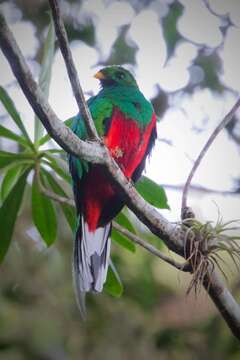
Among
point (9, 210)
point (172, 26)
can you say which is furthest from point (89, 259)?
point (172, 26)

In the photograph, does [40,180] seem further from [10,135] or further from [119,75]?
[119,75]

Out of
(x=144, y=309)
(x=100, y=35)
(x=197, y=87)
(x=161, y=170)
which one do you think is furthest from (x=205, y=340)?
(x=100, y=35)

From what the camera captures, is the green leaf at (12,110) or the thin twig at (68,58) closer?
the thin twig at (68,58)

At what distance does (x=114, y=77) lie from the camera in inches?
44.4

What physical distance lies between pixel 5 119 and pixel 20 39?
22 cm

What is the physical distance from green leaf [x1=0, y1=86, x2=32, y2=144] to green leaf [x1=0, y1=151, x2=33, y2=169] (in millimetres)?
31

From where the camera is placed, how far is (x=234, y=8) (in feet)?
4.32

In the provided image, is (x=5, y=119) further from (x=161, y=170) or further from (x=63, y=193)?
(x=161, y=170)

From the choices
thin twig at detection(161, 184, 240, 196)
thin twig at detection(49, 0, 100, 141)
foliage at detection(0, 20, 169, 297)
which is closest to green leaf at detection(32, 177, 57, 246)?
foliage at detection(0, 20, 169, 297)

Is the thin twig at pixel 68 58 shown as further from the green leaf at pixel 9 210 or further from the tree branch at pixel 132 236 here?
the green leaf at pixel 9 210

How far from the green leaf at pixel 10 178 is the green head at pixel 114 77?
0.79ft

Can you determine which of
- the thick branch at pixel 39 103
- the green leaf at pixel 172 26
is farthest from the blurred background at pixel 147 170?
the thick branch at pixel 39 103

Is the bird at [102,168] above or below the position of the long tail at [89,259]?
above

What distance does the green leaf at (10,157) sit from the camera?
109 centimetres
